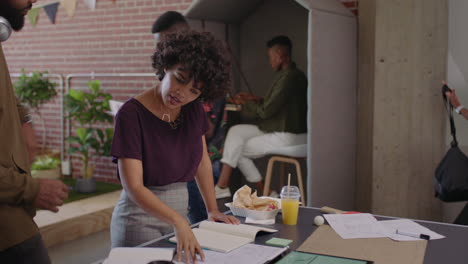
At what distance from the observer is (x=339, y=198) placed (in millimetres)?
4008

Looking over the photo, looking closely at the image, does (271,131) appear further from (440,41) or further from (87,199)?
(87,199)

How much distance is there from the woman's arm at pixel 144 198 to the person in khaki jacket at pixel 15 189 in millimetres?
325

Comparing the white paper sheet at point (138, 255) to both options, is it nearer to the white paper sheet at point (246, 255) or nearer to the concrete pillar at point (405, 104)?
the white paper sheet at point (246, 255)

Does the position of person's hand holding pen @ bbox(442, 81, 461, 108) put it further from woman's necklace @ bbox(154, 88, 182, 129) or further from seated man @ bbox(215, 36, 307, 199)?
woman's necklace @ bbox(154, 88, 182, 129)

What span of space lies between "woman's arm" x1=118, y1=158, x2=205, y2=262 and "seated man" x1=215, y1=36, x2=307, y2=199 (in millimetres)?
2405

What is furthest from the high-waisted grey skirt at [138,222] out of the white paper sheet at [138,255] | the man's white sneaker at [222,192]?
the man's white sneaker at [222,192]

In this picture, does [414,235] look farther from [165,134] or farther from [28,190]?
[28,190]

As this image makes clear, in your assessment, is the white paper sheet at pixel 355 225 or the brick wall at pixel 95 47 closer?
the white paper sheet at pixel 355 225

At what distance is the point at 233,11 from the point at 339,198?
6.36 ft

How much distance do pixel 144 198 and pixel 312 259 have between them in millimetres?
567

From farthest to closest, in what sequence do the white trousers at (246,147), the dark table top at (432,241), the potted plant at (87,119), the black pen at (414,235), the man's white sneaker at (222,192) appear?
the potted plant at (87,119)
the man's white sneaker at (222,192)
the white trousers at (246,147)
the black pen at (414,235)
the dark table top at (432,241)

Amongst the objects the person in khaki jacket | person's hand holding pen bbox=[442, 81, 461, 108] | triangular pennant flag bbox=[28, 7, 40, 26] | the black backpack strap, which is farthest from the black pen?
triangular pennant flag bbox=[28, 7, 40, 26]

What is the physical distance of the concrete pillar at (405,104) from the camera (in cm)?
372

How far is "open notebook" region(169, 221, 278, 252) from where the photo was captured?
1571 mm
